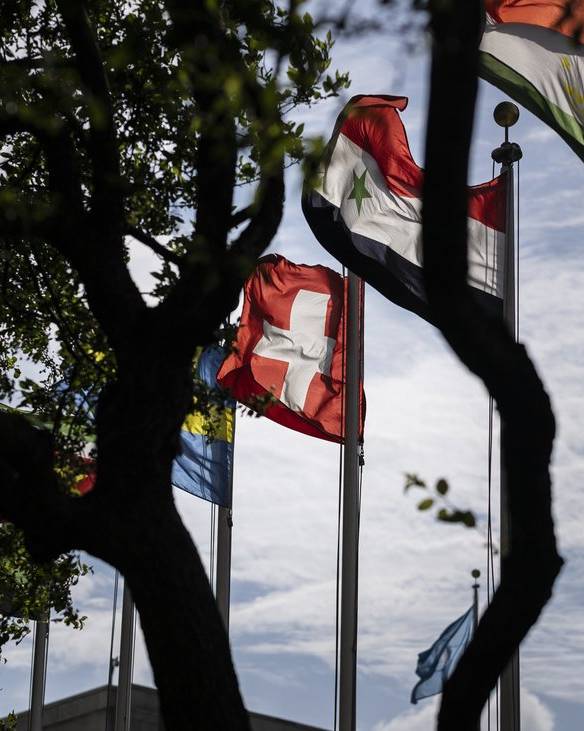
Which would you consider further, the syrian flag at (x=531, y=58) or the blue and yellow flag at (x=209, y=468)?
the blue and yellow flag at (x=209, y=468)

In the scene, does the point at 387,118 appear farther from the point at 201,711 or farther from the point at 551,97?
the point at 201,711

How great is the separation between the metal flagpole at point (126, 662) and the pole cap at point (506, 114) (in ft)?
32.5

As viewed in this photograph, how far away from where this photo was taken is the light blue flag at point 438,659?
45.0ft

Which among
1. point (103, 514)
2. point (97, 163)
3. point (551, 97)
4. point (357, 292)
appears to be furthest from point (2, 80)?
point (357, 292)

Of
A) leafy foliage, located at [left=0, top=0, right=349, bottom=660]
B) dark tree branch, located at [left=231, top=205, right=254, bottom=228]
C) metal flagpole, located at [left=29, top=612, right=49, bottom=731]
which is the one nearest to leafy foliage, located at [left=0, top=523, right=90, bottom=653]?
leafy foliage, located at [left=0, top=0, right=349, bottom=660]

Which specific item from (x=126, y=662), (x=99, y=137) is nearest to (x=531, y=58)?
(x=99, y=137)

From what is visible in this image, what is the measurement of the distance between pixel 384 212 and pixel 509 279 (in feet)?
6.81

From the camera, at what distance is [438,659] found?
1384cm

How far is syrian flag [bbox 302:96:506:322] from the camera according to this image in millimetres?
13766

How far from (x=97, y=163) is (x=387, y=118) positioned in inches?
368

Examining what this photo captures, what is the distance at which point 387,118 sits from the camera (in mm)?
14789

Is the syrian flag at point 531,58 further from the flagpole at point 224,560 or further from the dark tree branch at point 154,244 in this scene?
the dark tree branch at point 154,244

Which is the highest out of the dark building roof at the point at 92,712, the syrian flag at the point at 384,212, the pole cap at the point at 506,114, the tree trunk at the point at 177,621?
the pole cap at the point at 506,114

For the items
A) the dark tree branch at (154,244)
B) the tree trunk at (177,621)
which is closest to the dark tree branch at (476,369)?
the tree trunk at (177,621)
